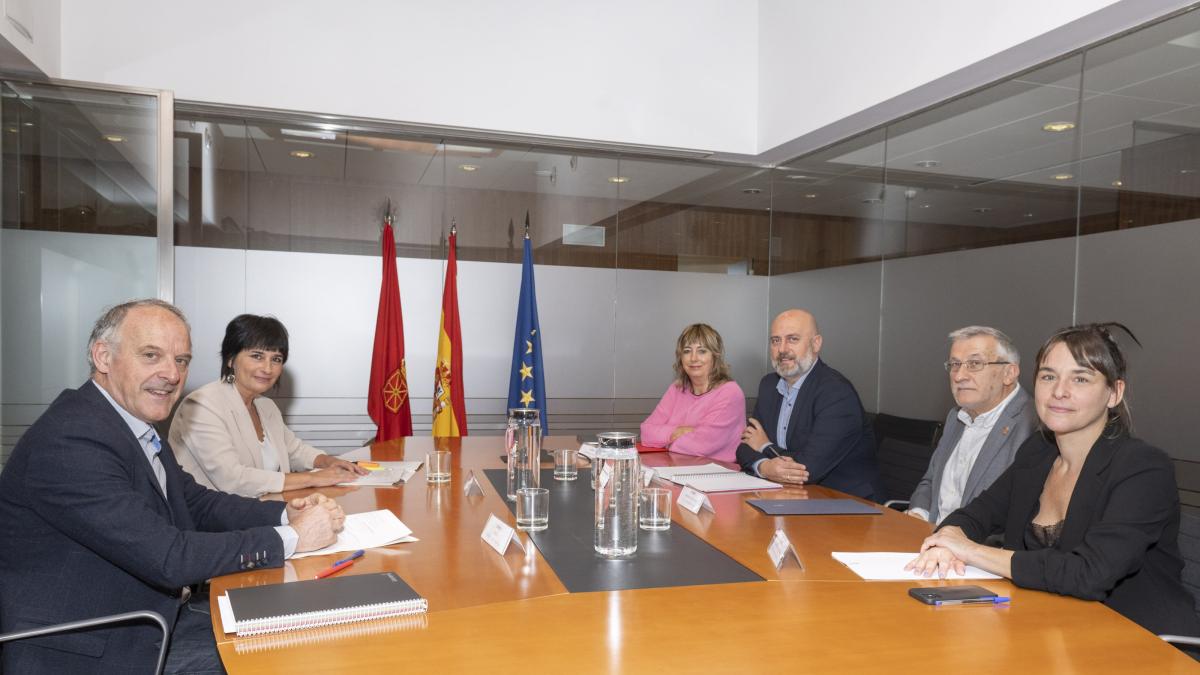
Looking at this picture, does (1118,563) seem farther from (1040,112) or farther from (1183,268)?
(1040,112)

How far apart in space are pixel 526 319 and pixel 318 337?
1306 mm

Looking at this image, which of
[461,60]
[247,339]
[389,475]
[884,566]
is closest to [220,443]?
[247,339]

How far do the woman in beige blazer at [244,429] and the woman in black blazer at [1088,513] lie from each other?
6.62 ft

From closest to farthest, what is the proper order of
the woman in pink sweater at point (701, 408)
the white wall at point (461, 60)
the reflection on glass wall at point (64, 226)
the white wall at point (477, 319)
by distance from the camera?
1. the woman in pink sweater at point (701, 408)
2. the reflection on glass wall at point (64, 226)
3. the white wall at point (461, 60)
4. the white wall at point (477, 319)

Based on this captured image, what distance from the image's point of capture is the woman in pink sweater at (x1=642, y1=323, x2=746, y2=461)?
3.86m

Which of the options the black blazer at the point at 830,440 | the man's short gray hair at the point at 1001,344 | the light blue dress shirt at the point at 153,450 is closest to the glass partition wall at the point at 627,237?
the man's short gray hair at the point at 1001,344

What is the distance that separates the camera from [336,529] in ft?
6.62

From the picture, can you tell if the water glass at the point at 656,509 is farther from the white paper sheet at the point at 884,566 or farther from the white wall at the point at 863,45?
the white wall at the point at 863,45

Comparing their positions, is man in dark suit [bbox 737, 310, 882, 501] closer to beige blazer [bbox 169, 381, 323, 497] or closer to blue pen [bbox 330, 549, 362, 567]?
blue pen [bbox 330, 549, 362, 567]

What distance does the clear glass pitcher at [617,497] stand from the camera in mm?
1806

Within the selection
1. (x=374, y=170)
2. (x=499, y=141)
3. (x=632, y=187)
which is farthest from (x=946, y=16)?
(x=374, y=170)

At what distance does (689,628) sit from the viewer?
1.45m

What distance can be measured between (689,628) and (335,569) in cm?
78

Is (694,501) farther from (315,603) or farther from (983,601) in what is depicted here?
(315,603)
